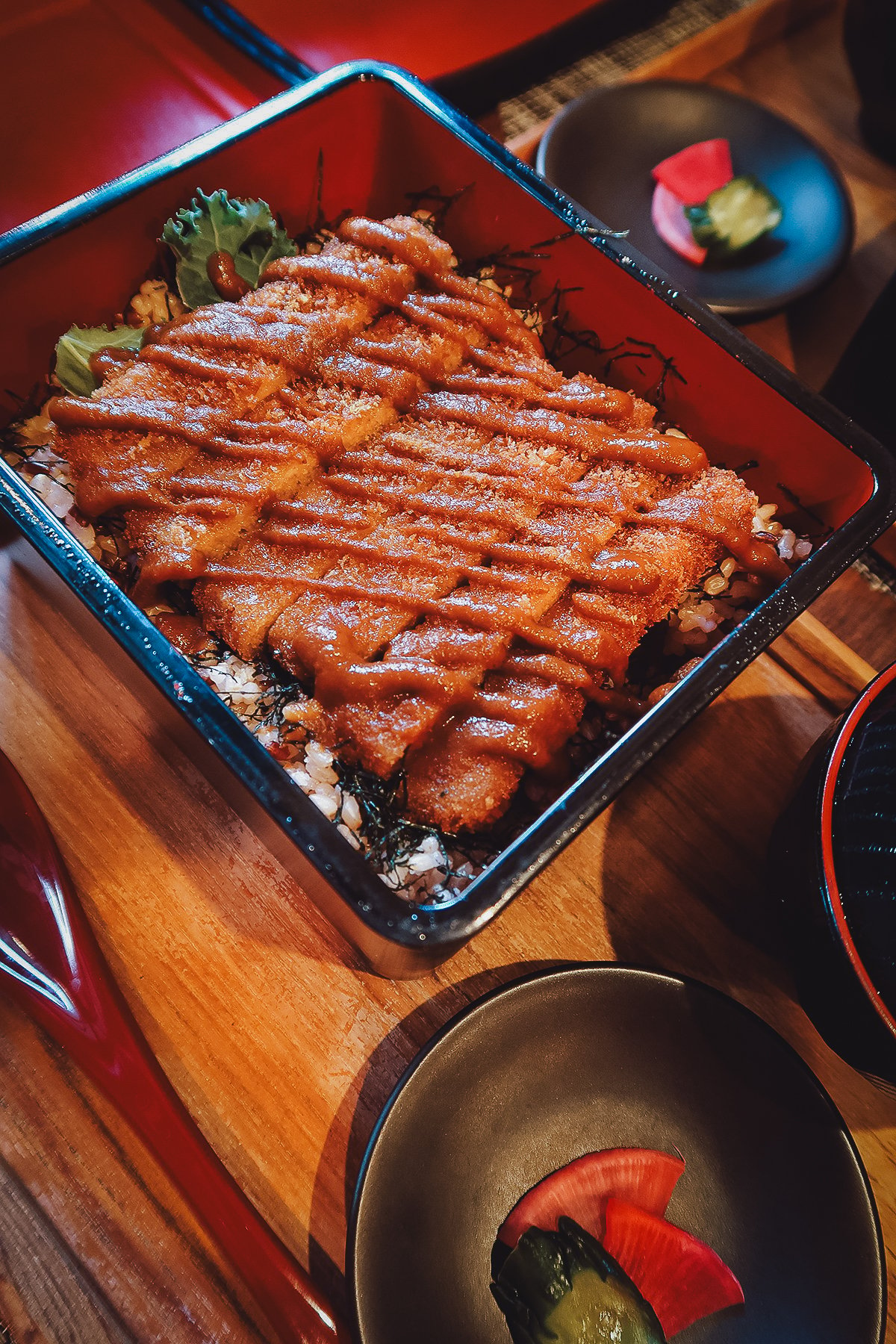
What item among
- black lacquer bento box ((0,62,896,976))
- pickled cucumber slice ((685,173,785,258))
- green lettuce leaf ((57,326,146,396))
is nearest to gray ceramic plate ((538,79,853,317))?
Answer: pickled cucumber slice ((685,173,785,258))

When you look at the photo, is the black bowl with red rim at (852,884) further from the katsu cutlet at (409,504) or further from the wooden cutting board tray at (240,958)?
the katsu cutlet at (409,504)

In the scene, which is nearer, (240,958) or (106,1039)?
(106,1039)

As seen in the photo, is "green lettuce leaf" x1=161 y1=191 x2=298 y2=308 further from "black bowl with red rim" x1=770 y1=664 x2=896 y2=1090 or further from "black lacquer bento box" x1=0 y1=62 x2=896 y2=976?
"black bowl with red rim" x1=770 y1=664 x2=896 y2=1090

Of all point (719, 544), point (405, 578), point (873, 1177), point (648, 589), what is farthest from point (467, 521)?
point (873, 1177)

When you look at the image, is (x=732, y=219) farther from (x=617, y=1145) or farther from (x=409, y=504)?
(x=617, y=1145)

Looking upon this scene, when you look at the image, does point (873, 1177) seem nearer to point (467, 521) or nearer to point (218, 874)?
point (218, 874)

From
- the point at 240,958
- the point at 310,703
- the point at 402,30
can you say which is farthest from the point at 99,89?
the point at 240,958

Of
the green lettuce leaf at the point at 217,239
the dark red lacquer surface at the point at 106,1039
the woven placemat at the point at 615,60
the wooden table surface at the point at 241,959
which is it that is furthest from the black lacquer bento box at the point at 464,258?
the woven placemat at the point at 615,60
